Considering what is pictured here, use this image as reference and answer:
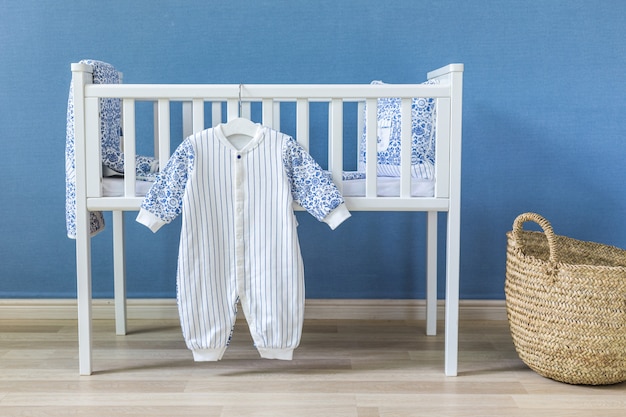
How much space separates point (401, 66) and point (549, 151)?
58 cm

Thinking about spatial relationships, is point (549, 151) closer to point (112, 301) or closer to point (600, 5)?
point (600, 5)

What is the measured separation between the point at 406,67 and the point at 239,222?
2.97ft

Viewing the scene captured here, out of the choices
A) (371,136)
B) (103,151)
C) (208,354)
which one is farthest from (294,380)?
(103,151)

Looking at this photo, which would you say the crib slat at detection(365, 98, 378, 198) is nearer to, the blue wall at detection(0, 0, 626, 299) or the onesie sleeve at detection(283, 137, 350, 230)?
the onesie sleeve at detection(283, 137, 350, 230)

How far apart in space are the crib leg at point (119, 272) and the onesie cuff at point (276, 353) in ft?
1.97

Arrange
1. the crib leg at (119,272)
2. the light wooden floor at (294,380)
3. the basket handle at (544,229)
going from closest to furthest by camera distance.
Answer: the light wooden floor at (294,380), the basket handle at (544,229), the crib leg at (119,272)

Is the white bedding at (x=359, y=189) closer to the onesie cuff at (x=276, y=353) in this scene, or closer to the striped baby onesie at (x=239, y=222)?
the striped baby onesie at (x=239, y=222)

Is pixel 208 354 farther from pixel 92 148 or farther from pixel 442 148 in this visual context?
pixel 442 148

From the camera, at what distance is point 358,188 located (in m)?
1.77

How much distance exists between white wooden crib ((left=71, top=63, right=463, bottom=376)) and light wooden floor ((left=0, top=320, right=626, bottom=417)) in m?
0.11

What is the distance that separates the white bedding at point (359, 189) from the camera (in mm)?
1743

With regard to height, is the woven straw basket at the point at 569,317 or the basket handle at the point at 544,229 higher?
the basket handle at the point at 544,229

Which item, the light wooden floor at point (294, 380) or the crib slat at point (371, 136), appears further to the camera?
the crib slat at point (371, 136)

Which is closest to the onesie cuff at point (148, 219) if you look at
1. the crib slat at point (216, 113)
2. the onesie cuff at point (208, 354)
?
the onesie cuff at point (208, 354)
